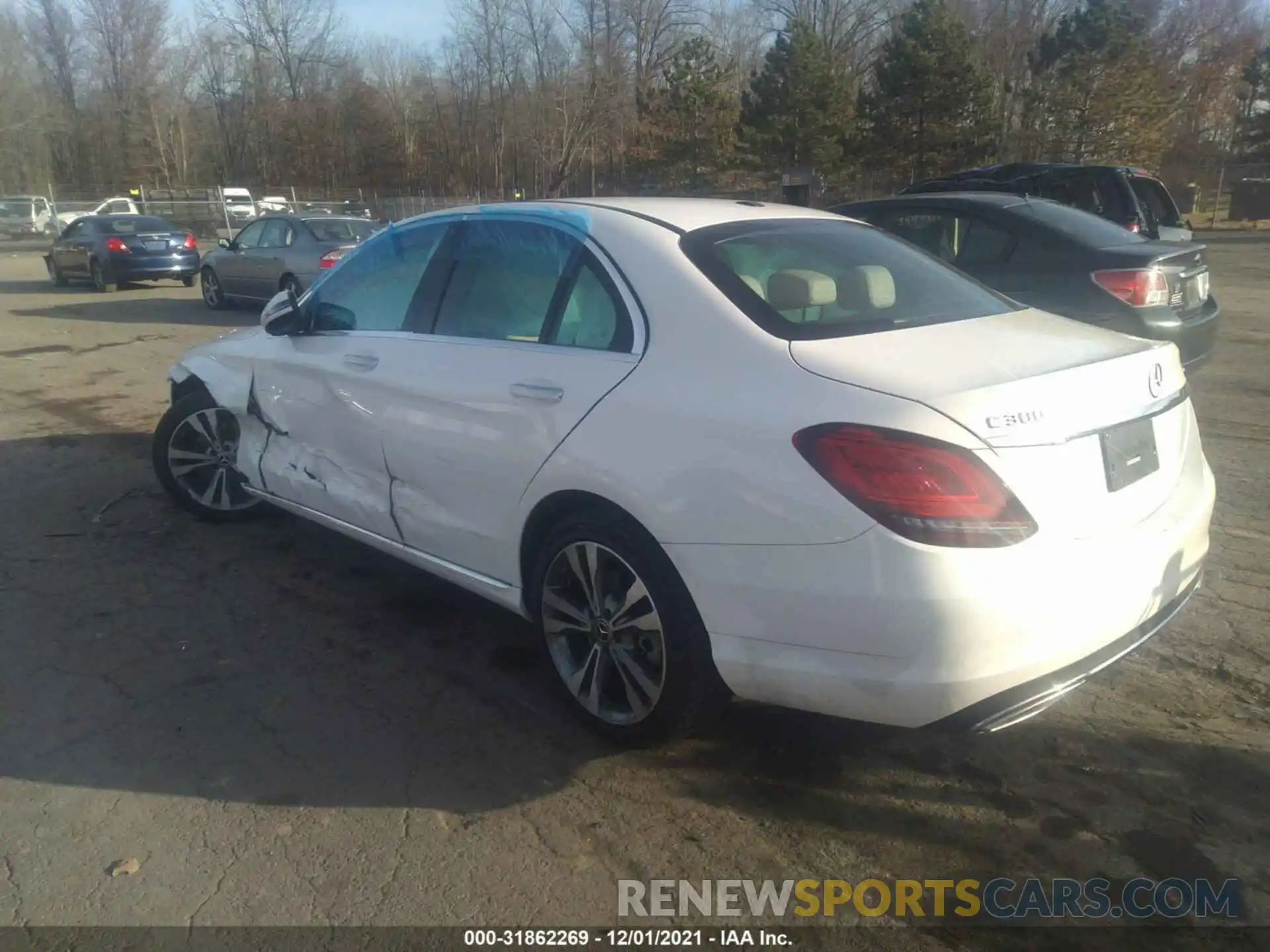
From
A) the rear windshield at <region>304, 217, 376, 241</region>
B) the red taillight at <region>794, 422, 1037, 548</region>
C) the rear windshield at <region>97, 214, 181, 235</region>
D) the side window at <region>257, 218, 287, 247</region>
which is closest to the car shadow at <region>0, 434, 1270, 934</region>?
the red taillight at <region>794, 422, 1037, 548</region>

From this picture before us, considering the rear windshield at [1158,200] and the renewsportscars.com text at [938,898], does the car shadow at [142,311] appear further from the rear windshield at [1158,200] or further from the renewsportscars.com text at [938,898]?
the renewsportscars.com text at [938,898]

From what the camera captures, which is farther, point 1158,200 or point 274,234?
point 274,234

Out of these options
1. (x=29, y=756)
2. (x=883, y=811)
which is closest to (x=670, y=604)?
(x=883, y=811)

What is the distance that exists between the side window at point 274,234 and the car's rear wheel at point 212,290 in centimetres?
128

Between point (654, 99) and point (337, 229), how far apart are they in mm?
39016

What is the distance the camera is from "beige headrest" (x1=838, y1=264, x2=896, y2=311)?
340 centimetres

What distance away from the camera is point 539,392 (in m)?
3.37

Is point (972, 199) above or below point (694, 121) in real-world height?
below

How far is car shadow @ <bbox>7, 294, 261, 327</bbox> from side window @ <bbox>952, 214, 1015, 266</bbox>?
1018 centimetres

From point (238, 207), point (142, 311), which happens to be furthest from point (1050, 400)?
point (238, 207)

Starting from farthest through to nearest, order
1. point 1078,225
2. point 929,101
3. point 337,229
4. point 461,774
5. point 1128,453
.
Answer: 1. point 929,101
2. point 337,229
3. point 1078,225
4. point 461,774
5. point 1128,453

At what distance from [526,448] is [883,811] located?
1582 mm

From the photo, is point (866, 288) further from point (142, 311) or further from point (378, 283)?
point (142, 311)

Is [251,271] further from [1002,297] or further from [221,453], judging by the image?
[1002,297]
